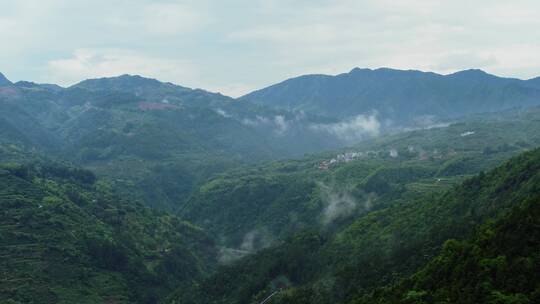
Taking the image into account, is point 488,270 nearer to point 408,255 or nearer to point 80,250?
point 408,255

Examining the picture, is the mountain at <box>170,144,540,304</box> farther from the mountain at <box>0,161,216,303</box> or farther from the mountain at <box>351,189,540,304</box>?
the mountain at <box>0,161,216,303</box>

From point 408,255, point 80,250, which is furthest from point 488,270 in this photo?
point 80,250

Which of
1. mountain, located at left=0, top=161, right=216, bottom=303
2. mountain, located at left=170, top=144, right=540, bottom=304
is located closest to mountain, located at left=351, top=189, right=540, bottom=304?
mountain, located at left=170, top=144, right=540, bottom=304

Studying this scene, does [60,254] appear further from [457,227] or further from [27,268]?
[457,227]

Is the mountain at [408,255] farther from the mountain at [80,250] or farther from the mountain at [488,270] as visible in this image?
the mountain at [80,250]

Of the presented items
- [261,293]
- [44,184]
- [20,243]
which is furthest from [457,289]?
[44,184]
